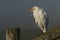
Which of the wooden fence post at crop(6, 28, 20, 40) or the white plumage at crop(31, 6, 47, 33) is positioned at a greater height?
the white plumage at crop(31, 6, 47, 33)

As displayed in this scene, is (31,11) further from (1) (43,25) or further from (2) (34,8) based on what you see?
(1) (43,25)

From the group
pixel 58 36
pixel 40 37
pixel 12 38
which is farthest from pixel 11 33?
pixel 58 36

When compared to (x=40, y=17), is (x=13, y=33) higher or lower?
lower

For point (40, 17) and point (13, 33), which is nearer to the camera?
point (13, 33)

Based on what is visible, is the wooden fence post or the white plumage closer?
the wooden fence post

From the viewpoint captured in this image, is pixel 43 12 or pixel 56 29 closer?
pixel 56 29

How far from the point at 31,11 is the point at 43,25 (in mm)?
1029

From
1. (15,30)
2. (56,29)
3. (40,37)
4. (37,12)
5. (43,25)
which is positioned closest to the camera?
(56,29)

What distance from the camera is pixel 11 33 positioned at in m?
3.40

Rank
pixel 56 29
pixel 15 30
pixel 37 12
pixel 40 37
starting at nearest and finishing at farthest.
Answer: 1. pixel 56 29
2. pixel 40 37
3. pixel 15 30
4. pixel 37 12

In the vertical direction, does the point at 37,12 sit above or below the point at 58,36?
above

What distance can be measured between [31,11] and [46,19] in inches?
37.9

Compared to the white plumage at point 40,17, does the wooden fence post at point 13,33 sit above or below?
below

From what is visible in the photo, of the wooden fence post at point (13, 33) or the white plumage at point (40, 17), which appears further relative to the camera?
the white plumage at point (40, 17)
